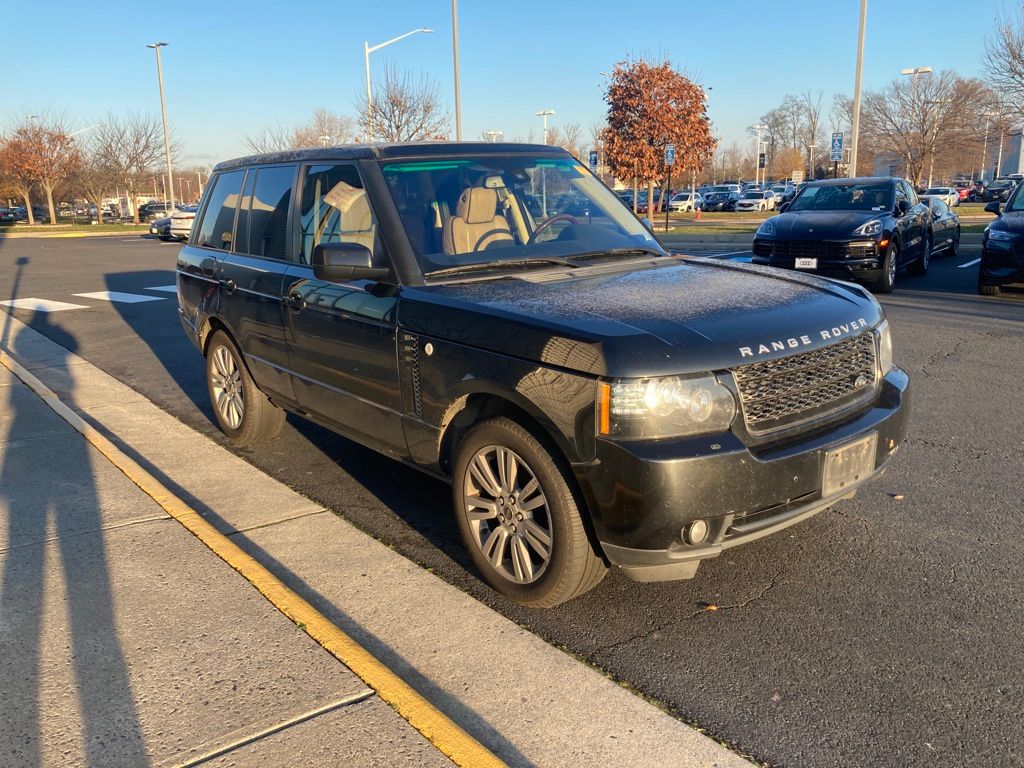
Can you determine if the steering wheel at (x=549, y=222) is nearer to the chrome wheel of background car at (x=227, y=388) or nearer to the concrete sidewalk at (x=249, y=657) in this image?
the concrete sidewalk at (x=249, y=657)

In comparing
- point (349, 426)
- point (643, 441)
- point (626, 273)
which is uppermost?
point (626, 273)

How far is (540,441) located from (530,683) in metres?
0.87

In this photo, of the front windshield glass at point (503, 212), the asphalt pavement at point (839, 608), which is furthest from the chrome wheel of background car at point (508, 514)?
the front windshield glass at point (503, 212)

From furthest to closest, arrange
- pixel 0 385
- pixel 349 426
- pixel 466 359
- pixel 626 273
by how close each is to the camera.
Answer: pixel 0 385 < pixel 349 426 < pixel 626 273 < pixel 466 359

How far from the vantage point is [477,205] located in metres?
4.38

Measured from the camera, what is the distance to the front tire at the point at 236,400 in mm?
5676

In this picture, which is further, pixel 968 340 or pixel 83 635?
pixel 968 340

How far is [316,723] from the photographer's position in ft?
8.91

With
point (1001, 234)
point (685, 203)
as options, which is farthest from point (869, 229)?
point (685, 203)

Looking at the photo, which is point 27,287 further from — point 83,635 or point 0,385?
point 83,635

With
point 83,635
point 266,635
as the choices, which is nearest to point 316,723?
point 266,635

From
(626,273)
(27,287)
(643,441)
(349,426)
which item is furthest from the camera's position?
(27,287)

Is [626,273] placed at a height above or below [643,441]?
above

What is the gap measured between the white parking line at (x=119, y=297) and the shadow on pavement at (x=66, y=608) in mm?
8939
